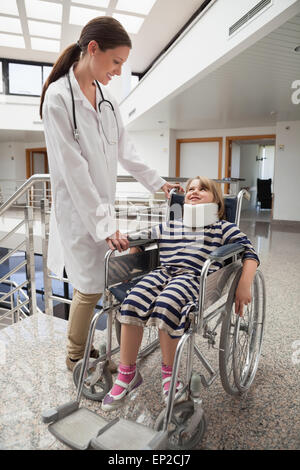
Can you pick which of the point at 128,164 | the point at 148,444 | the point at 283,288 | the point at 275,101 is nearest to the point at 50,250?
the point at 128,164

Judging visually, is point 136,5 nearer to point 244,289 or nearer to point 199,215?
point 199,215

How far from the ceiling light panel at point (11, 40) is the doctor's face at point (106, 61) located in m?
9.51

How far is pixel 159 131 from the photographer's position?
995 centimetres

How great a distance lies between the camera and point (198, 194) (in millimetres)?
1557

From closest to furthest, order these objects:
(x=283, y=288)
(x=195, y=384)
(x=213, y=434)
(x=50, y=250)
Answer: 1. (x=195, y=384)
2. (x=213, y=434)
3. (x=50, y=250)
4. (x=283, y=288)

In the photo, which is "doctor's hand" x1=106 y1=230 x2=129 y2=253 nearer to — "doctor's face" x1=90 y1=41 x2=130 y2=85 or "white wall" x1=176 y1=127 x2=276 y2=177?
"doctor's face" x1=90 y1=41 x2=130 y2=85

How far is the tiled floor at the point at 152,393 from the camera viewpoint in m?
1.25

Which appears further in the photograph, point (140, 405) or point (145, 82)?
point (145, 82)

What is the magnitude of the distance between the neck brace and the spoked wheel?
70 cm

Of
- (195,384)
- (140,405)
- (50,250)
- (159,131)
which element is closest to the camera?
(195,384)

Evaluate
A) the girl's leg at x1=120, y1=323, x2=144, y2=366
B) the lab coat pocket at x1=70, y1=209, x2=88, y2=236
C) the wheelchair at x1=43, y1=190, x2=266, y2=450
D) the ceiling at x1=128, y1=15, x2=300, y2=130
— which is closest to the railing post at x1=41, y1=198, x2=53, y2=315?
the lab coat pocket at x1=70, y1=209, x2=88, y2=236

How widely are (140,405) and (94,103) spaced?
131 cm

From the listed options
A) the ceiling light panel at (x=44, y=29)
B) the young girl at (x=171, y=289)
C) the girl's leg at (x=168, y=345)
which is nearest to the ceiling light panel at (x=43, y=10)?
the ceiling light panel at (x=44, y=29)

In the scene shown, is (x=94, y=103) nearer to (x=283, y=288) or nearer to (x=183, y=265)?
(x=183, y=265)
